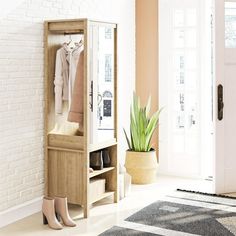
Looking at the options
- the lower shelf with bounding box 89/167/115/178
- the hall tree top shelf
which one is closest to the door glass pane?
the hall tree top shelf

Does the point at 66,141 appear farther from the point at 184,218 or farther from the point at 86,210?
the point at 184,218

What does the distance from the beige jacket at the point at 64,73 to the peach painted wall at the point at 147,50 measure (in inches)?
66.0

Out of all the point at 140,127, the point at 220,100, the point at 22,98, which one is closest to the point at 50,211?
the point at 22,98

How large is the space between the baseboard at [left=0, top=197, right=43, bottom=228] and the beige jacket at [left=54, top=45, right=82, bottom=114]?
2.66 feet

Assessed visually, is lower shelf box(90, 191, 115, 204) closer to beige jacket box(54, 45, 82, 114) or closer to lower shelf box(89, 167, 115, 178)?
lower shelf box(89, 167, 115, 178)

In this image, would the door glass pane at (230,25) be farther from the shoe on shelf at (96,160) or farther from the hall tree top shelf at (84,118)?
the shoe on shelf at (96,160)

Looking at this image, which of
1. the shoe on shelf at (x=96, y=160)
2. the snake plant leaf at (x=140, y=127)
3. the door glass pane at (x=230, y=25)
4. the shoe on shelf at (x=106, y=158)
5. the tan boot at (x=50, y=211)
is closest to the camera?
the tan boot at (x=50, y=211)

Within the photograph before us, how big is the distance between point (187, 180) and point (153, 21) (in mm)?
1860

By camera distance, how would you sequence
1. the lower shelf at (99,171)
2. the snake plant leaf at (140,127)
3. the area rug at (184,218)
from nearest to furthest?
the area rug at (184,218)
the lower shelf at (99,171)
the snake plant leaf at (140,127)

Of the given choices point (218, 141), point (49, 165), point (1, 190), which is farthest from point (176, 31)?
point (1, 190)

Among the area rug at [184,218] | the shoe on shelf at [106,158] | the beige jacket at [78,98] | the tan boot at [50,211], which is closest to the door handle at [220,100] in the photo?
the area rug at [184,218]

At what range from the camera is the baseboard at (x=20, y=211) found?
12.9 ft

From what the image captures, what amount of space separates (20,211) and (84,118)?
928 mm

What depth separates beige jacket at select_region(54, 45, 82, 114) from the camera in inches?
168
